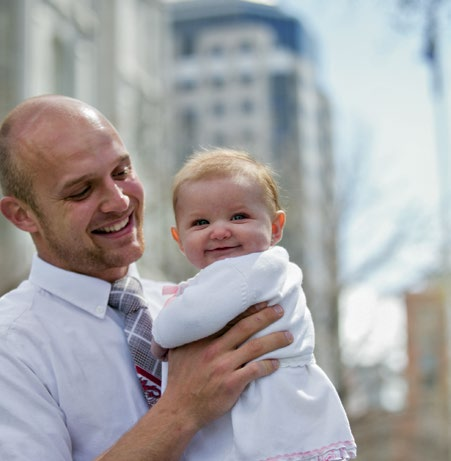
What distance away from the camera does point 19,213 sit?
123 inches

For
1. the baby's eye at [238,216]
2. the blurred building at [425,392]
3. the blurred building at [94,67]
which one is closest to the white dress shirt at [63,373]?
the baby's eye at [238,216]

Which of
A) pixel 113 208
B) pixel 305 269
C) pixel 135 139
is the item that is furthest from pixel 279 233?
pixel 135 139

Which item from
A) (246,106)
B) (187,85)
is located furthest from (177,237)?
(246,106)

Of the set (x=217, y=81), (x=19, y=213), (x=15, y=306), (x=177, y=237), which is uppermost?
(x=19, y=213)

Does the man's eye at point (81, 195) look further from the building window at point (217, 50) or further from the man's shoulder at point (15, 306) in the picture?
the building window at point (217, 50)

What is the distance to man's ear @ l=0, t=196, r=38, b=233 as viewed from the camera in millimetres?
3104

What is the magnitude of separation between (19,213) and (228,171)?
762 millimetres

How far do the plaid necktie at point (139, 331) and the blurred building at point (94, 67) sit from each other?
10975 millimetres

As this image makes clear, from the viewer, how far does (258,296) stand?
2.66 metres

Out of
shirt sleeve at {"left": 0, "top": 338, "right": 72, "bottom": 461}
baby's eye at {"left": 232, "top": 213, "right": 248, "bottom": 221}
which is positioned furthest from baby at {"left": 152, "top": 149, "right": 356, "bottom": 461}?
shirt sleeve at {"left": 0, "top": 338, "right": 72, "bottom": 461}

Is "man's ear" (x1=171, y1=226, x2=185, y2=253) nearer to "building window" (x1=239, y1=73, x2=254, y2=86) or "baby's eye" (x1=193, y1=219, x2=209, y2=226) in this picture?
"baby's eye" (x1=193, y1=219, x2=209, y2=226)

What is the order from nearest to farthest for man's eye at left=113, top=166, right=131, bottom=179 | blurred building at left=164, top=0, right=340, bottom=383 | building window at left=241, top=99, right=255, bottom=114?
man's eye at left=113, top=166, right=131, bottom=179, blurred building at left=164, top=0, right=340, bottom=383, building window at left=241, top=99, right=255, bottom=114

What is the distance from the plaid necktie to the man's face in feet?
0.32

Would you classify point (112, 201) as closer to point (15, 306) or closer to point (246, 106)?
point (15, 306)
